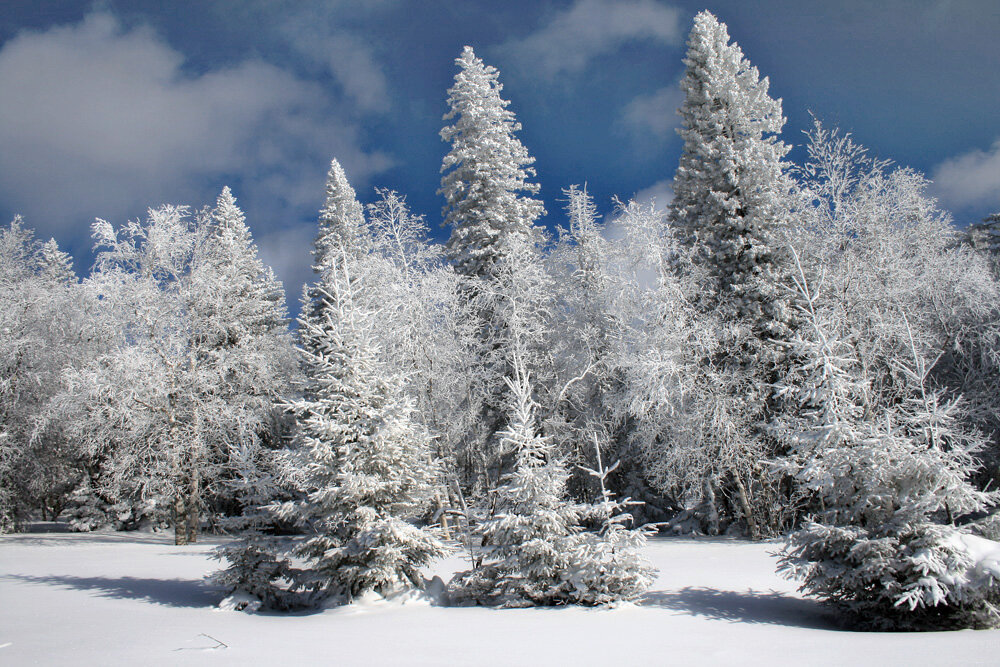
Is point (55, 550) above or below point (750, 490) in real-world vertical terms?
below

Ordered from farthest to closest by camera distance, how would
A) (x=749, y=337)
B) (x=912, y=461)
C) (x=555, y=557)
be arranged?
(x=749, y=337), (x=555, y=557), (x=912, y=461)

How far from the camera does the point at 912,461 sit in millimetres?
7789

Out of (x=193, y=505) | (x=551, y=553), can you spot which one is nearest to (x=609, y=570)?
(x=551, y=553)

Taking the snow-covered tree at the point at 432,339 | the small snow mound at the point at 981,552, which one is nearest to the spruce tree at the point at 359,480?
the small snow mound at the point at 981,552

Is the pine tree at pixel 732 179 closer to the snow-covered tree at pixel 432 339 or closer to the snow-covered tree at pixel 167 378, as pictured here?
the snow-covered tree at pixel 432 339

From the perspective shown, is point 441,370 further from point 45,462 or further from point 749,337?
point 45,462

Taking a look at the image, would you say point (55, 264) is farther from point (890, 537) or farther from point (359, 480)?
point (890, 537)

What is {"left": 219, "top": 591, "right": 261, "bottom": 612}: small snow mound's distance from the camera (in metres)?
9.93

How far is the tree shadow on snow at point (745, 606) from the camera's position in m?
8.23

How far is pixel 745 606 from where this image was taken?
8.95m

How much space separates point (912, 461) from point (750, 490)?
10.5m

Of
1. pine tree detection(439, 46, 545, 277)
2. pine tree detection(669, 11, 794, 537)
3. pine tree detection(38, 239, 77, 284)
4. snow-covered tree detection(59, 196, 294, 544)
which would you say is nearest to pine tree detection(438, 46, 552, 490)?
pine tree detection(439, 46, 545, 277)

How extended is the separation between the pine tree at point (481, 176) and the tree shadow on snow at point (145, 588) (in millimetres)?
13866

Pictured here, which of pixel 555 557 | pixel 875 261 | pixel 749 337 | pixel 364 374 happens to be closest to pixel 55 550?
pixel 364 374
